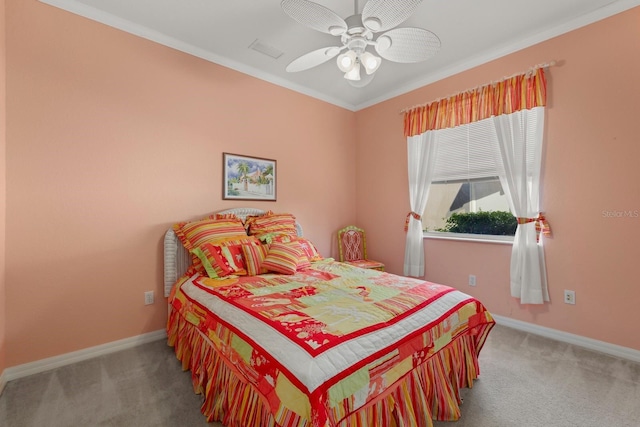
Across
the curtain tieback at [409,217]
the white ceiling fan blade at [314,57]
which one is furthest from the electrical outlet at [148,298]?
the curtain tieback at [409,217]

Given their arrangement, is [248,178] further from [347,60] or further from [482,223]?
[482,223]

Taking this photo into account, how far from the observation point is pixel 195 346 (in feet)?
6.41

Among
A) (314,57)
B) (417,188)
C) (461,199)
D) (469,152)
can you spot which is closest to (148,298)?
(314,57)

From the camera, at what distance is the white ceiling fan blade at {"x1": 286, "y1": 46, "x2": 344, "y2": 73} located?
2.10 metres

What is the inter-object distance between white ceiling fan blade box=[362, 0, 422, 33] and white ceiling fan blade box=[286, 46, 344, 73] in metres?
0.38

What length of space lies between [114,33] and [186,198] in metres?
1.51

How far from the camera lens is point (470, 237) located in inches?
126

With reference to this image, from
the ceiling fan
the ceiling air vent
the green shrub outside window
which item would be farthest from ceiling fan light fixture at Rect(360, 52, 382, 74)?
the green shrub outside window

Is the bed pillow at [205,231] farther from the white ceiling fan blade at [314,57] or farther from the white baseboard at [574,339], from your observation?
the white baseboard at [574,339]

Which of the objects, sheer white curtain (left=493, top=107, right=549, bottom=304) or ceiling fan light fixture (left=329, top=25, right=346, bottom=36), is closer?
ceiling fan light fixture (left=329, top=25, right=346, bottom=36)

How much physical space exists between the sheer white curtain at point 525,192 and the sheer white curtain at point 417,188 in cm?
79

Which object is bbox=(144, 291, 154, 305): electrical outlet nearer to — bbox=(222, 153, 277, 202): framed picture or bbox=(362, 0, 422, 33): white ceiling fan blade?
bbox=(222, 153, 277, 202): framed picture

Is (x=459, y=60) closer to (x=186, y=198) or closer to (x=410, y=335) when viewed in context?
(x=410, y=335)

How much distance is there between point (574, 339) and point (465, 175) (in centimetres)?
183
